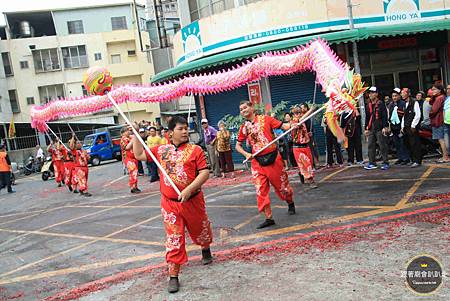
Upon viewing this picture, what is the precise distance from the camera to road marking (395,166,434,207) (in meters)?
6.67

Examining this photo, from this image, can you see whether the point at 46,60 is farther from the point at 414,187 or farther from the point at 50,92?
the point at 414,187

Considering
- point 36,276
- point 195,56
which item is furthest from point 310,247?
point 195,56

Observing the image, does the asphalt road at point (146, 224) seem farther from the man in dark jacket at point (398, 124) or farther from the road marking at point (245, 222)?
the man in dark jacket at point (398, 124)

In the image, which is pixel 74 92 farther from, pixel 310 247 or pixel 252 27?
pixel 310 247

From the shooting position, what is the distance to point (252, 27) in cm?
1429

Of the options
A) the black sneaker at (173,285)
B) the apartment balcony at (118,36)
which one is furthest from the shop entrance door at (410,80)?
Answer: the apartment balcony at (118,36)

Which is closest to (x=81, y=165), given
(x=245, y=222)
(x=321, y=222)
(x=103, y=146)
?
(x=245, y=222)

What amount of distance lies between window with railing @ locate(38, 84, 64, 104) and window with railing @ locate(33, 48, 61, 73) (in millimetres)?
1360

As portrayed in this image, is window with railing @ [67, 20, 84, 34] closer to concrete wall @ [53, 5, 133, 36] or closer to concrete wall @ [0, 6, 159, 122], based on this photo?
concrete wall @ [53, 5, 133, 36]

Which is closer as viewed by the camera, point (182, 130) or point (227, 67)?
point (182, 130)

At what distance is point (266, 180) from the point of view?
631cm

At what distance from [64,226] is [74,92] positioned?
29454mm

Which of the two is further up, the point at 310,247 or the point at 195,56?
the point at 195,56

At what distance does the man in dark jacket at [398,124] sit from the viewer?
10141 millimetres
